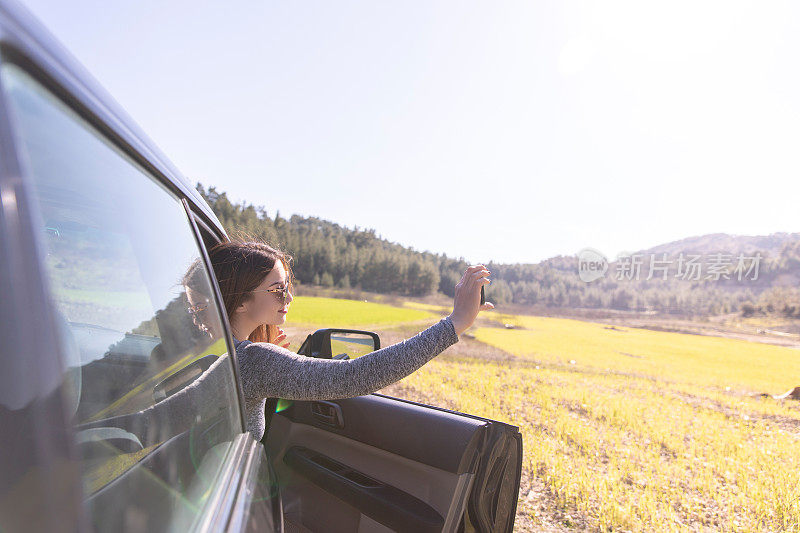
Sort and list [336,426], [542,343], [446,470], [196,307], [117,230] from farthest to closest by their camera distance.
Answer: [542,343] < [336,426] < [446,470] < [196,307] < [117,230]

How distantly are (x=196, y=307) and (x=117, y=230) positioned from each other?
431 mm

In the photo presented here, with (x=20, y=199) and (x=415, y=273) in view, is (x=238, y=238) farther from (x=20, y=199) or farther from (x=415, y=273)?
(x=415, y=273)

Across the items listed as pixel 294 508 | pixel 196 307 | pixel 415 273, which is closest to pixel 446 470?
pixel 294 508

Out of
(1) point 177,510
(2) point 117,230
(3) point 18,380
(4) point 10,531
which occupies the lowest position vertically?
(1) point 177,510

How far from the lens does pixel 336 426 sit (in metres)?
2.11

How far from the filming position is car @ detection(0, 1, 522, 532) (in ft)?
1.25

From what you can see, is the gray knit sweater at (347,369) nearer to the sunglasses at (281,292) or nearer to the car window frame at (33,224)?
the sunglasses at (281,292)

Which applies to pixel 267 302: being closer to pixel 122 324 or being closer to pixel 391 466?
pixel 391 466

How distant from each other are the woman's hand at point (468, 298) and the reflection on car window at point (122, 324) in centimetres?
74

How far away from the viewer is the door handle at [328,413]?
83.4 inches

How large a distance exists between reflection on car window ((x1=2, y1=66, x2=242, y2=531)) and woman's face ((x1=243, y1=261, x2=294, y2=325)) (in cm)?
56
